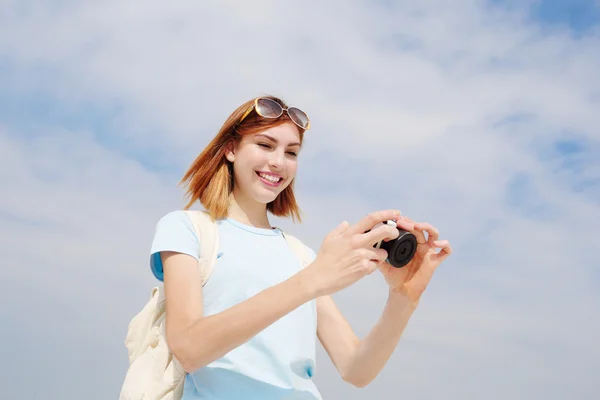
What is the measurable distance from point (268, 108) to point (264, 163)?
1.51 ft

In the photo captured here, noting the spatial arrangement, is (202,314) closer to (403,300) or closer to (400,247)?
(400,247)

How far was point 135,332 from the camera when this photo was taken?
4.38 metres

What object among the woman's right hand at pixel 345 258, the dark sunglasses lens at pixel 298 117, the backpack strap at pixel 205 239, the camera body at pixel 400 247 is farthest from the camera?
the dark sunglasses lens at pixel 298 117

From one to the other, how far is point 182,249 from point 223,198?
80cm

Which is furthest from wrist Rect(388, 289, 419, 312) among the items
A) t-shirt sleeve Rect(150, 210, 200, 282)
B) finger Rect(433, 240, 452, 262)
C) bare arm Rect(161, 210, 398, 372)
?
t-shirt sleeve Rect(150, 210, 200, 282)

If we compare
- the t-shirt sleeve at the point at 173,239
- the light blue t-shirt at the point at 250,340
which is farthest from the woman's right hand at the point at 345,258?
the t-shirt sleeve at the point at 173,239

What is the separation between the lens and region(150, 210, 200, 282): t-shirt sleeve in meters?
4.14

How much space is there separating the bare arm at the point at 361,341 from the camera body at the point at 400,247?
548 millimetres

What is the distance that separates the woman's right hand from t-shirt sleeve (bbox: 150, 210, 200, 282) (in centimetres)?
103

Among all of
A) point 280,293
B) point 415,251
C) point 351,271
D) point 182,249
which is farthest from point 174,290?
point 415,251

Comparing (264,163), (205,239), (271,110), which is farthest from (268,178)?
(205,239)

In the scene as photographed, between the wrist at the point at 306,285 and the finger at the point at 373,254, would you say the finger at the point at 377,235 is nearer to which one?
the finger at the point at 373,254

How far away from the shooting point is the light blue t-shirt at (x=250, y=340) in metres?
4.06

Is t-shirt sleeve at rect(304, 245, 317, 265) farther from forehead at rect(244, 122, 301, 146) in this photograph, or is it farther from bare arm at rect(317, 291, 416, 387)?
forehead at rect(244, 122, 301, 146)
